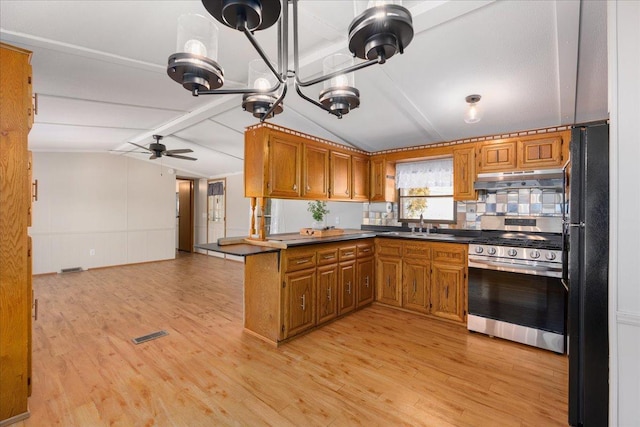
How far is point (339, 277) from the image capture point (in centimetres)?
339

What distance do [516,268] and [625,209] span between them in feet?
6.27

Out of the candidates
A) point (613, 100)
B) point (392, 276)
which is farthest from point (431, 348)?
point (613, 100)

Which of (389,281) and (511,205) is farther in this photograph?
(389,281)

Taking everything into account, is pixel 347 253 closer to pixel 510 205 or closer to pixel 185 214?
pixel 510 205

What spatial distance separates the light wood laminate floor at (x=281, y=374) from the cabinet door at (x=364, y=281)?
0.68 feet

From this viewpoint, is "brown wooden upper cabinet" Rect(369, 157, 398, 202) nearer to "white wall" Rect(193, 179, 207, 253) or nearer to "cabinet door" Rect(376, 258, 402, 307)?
"cabinet door" Rect(376, 258, 402, 307)

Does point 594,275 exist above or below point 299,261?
above

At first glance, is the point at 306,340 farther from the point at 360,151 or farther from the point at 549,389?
the point at 360,151

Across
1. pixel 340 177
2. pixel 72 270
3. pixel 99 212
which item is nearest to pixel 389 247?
pixel 340 177

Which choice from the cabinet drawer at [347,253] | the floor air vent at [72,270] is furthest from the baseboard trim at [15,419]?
the floor air vent at [72,270]

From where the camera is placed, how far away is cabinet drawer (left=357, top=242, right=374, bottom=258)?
368 centimetres

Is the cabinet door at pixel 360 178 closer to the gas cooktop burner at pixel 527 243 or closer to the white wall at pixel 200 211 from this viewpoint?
the gas cooktop burner at pixel 527 243

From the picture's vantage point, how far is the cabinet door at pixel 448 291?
328 centimetres

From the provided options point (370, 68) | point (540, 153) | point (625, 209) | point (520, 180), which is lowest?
point (625, 209)
